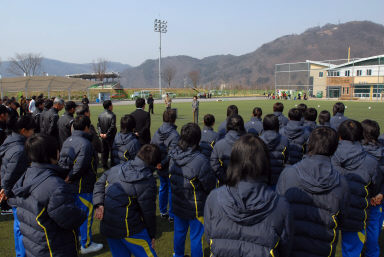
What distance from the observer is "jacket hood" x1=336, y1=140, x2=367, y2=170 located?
3.20 meters

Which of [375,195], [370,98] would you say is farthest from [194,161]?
[370,98]

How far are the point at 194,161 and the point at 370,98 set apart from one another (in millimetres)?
55275

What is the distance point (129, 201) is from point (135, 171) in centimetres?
29

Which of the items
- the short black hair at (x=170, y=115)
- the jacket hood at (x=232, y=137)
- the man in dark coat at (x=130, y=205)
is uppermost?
the short black hair at (x=170, y=115)

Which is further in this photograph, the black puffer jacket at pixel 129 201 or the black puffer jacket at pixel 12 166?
the black puffer jacket at pixel 12 166

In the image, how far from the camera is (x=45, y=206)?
2.41 metres

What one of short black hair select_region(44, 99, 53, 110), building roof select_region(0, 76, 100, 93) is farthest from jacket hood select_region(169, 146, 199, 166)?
building roof select_region(0, 76, 100, 93)

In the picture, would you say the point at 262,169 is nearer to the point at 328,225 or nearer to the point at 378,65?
the point at 328,225

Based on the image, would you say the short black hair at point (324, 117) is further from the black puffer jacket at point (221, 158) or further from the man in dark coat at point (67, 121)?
the man in dark coat at point (67, 121)

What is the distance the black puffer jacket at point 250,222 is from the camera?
1795 mm

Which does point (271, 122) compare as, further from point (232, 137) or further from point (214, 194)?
point (214, 194)

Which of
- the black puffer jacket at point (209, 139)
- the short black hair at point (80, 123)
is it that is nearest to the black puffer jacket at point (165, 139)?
the black puffer jacket at point (209, 139)

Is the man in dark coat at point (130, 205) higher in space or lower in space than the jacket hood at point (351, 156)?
lower

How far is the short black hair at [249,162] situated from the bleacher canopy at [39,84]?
3431cm
